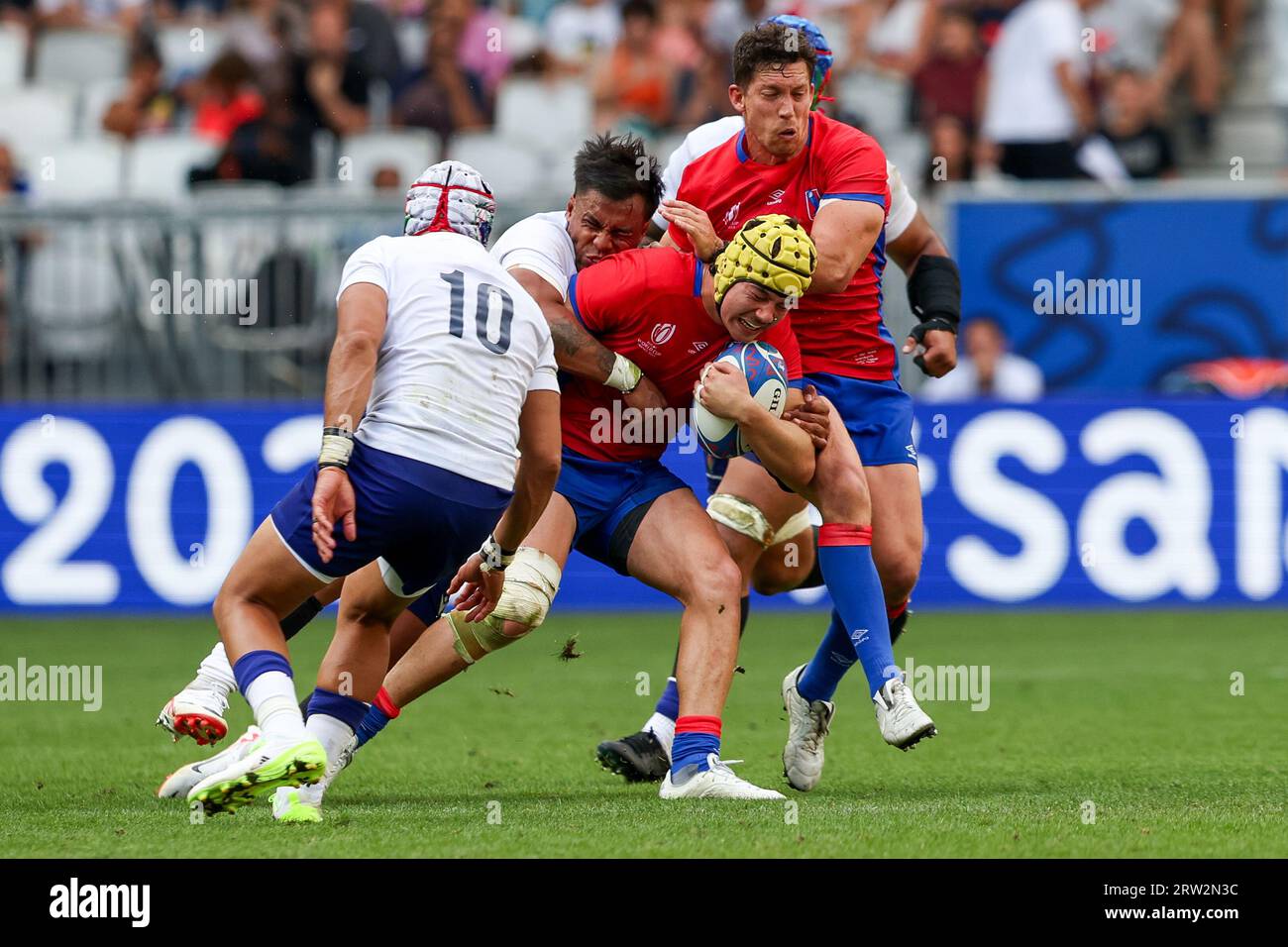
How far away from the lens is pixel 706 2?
57.6 ft

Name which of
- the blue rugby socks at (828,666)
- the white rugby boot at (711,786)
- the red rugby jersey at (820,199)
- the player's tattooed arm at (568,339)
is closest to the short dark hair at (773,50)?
the red rugby jersey at (820,199)

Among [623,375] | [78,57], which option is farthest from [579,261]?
[78,57]

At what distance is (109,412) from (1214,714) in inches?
300

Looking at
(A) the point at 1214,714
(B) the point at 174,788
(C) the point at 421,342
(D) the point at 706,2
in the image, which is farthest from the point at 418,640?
(D) the point at 706,2

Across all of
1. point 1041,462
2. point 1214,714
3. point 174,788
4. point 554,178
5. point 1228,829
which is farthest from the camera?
point 554,178

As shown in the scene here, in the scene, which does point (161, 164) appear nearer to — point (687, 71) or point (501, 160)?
point (501, 160)

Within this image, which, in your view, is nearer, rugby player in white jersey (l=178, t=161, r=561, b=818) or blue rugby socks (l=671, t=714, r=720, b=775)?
rugby player in white jersey (l=178, t=161, r=561, b=818)

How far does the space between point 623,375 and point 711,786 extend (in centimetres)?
148

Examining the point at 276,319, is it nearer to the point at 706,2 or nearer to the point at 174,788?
the point at 706,2

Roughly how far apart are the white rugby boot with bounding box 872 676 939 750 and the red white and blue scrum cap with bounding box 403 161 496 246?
2016mm

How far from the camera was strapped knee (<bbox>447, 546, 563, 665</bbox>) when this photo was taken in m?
7.07

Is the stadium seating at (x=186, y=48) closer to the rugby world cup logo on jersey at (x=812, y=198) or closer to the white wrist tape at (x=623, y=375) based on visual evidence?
the rugby world cup logo on jersey at (x=812, y=198)

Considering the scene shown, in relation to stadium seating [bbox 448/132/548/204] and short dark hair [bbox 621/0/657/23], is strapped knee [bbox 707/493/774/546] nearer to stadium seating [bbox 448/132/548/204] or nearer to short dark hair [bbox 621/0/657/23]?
stadium seating [bbox 448/132/548/204]

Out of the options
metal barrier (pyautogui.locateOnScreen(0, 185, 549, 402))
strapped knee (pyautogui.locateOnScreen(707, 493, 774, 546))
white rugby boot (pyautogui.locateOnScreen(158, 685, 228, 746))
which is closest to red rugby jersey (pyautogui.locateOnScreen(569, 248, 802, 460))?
strapped knee (pyautogui.locateOnScreen(707, 493, 774, 546))
